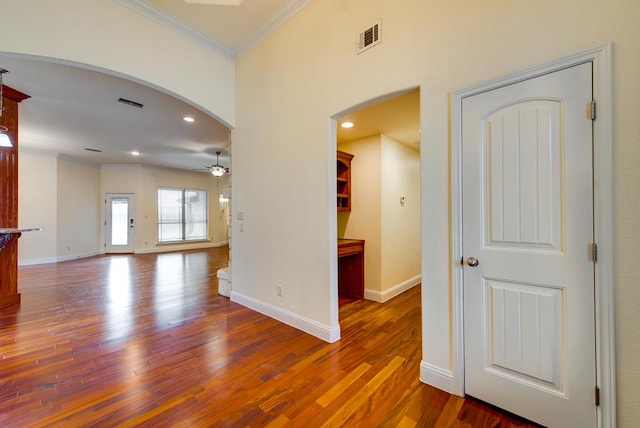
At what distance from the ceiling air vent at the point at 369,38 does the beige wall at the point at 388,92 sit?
0.06 meters

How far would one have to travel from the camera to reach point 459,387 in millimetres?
1828

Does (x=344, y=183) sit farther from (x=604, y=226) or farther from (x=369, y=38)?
(x=604, y=226)

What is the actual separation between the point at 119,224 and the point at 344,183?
8.45 m

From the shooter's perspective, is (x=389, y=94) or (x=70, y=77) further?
(x=70, y=77)

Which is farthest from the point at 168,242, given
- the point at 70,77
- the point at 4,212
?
the point at 70,77

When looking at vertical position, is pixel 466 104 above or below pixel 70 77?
below

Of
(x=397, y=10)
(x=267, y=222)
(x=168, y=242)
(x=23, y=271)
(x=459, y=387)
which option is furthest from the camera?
(x=168, y=242)

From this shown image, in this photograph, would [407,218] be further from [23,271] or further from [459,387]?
[23,271]

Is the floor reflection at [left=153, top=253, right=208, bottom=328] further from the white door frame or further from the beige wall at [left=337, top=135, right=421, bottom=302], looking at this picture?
the white door frame

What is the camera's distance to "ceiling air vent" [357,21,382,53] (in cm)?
225

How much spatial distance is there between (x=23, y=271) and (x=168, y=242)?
3.76 m

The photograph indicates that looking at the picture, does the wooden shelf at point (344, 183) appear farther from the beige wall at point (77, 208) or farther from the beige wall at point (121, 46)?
the beige wall at point (77, 208)

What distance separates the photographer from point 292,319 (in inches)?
117

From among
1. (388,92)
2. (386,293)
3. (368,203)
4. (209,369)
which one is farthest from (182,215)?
(388,92)
